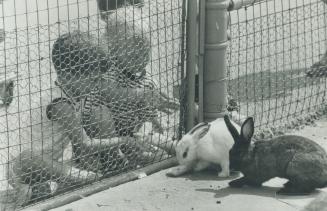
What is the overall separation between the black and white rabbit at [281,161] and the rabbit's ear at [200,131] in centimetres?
26

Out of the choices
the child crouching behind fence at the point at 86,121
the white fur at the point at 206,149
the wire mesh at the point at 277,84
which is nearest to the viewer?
the child crouching behind fence at the point at 86,121

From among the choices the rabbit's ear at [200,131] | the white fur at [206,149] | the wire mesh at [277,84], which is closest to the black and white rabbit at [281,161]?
the white fur at [206,149]

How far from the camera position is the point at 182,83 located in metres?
5.39

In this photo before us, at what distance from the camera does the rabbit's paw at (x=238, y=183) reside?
4734mm

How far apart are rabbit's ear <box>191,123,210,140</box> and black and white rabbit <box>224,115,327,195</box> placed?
0.86ft

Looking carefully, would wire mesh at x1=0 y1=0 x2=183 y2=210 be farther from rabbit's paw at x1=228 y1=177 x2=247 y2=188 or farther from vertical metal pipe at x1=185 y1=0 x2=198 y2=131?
rabbit's paw at x1=228 y1=177 x2=247 y2=188

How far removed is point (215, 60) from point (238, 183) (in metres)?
1.03

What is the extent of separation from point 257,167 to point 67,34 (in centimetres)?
148

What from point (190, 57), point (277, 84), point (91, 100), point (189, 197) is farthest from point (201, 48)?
point (277, 84)

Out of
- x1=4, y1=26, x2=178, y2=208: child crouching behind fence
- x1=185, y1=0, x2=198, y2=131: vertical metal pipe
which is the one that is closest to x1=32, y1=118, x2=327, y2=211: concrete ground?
x1=4, y1=26, x2=178, y2=208: child crouching behind fence

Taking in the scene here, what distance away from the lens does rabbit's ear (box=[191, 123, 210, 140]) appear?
16.3 feet

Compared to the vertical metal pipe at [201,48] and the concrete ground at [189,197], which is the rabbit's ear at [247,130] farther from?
the vertical metal pipe at [201,48]

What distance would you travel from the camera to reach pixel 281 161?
4590mm

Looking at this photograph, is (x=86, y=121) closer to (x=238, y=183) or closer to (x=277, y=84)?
(x=238, y=183)
